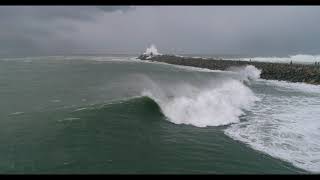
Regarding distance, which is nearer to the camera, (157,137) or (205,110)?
(157,137)

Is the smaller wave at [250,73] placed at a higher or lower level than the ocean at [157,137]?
lower

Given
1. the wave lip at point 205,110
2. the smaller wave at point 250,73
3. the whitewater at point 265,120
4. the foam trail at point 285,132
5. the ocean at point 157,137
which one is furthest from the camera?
the smaller wave at point 250,73

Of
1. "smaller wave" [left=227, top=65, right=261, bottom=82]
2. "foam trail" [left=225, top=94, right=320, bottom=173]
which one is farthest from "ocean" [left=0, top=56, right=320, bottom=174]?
"smaller wave" [left=227, top=65, right=261, bottom=82]

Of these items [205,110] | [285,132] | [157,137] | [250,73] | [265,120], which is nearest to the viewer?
[157,137]

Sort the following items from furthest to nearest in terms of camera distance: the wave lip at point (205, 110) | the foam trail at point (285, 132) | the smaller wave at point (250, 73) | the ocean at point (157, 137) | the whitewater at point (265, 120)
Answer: the smaller wave at point (250, 73), the wave lip at point (205, 110), the whitewater at point (265, 120), the foam trail at point (285, 132), the ocean at point (157, 137)

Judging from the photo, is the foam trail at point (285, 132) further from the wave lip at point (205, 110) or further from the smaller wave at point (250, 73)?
the smaller wave at point (250, 73)

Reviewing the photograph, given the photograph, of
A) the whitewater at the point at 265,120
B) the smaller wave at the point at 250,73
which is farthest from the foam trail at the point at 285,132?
the smaller wave at the point at 250,73

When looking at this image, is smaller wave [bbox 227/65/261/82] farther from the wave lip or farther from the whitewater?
the wave lip

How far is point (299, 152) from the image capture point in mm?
10742

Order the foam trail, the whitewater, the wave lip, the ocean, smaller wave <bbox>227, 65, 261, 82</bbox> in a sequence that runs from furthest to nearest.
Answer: smaller wave <bbox>227, 65, 261, 82</bbox>
the wave lip
the whitewater
the foam trail
the ocean

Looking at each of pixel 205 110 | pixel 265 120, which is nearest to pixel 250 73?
pixel 205 110

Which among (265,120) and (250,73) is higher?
(265,120)

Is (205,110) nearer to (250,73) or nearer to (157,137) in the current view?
(157,137)
